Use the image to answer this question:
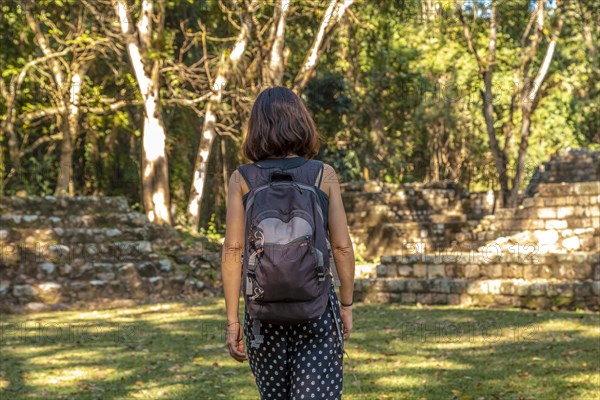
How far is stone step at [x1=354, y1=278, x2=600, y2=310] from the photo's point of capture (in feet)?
43.2

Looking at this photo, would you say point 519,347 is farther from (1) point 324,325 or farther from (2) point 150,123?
(2) point 150,123

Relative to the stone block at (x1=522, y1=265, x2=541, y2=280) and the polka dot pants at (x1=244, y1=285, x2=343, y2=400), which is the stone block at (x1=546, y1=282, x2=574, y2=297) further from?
the polka dot pants at (x1=244, y1=285, x2=343, y2=400)

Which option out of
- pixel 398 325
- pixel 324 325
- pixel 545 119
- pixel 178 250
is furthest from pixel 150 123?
pixel 545 119

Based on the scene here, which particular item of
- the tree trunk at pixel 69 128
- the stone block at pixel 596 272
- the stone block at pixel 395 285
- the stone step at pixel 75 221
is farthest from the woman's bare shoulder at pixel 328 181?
the tree trunk at pixel 69 128

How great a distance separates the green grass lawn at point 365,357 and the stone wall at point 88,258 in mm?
2116

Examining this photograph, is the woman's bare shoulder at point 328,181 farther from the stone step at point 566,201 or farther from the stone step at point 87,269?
the stone step at point 566,201

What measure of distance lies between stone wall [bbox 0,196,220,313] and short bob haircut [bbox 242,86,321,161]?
466 inches

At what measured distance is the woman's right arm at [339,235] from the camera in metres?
3.74

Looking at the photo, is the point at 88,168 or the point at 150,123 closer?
the point at 150,123

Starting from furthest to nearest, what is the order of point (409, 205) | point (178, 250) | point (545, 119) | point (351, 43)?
point (545, 119) < point (351, 43) < point (409, 205) < point (178, 250)

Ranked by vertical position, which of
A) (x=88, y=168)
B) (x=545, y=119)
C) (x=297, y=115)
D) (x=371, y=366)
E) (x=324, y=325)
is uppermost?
(x=545, y=119)

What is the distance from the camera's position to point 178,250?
18.0 metres

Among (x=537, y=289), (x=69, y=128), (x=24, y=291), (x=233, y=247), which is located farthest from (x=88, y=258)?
(x=233, y=247)

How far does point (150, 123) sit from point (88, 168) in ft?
34.2
